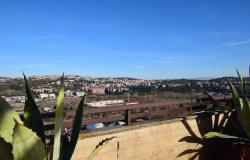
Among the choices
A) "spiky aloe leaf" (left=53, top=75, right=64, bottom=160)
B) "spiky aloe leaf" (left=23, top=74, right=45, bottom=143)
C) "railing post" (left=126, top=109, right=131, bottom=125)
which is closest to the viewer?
"spiky aloe leaf" (left=53, top=75, right=64, bottom=160)

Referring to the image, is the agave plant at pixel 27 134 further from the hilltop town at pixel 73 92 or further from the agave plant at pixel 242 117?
the agave plant at pixel 242 117

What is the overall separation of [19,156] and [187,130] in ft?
18.2

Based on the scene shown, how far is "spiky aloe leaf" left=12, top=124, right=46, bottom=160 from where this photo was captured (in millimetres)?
2580

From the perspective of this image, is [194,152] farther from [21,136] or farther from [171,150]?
[21,136]

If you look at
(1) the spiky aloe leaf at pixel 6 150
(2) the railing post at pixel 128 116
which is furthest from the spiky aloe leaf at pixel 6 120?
(2) the railing post at pixel 128 116

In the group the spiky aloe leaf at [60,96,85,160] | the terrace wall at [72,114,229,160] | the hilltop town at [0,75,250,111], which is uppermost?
the hilltop town at [0,75,250,111]

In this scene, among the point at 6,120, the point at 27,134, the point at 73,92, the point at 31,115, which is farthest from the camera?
the point at 73,92

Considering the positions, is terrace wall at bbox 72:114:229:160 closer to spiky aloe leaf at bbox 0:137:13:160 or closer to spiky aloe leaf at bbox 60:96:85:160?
spiky aloe leaf at bbox 60:96:85:160

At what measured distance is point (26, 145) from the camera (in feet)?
8.68

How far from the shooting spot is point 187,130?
25.6 feet

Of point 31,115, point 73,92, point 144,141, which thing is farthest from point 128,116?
point 31,115

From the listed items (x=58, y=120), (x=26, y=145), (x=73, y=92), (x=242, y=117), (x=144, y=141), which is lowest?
(x=144, y=141)

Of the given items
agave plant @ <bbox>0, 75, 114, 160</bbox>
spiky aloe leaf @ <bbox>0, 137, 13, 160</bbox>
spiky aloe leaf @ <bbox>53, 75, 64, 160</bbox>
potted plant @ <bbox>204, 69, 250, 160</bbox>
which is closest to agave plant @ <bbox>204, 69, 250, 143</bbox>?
potted plant @ <bbox>204, 69, 250, 160</bbox>

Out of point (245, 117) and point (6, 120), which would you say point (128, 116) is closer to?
point (245, 117)
